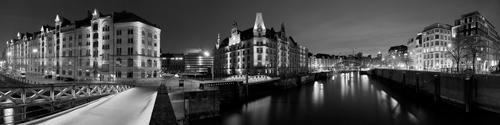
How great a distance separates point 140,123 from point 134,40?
2095 inches

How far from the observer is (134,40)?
5562 centimetres

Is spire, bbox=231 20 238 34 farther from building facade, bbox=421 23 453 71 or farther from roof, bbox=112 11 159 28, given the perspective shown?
building facade, bbox=421 23 453 71

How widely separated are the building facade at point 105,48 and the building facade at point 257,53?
36859mm

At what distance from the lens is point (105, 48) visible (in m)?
57.1

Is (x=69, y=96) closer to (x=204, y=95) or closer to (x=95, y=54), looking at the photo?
(x=204, y=95)

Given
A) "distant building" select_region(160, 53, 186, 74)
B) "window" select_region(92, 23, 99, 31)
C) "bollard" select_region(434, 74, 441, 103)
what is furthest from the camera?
"distant building" select_region(160, 53, 186, 74)

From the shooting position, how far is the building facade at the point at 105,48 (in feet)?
183

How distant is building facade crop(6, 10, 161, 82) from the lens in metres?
55.7

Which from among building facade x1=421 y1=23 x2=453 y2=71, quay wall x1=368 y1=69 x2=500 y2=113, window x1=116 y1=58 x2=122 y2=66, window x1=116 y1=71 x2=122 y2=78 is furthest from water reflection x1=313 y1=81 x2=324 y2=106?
building facade x1=421 y1=23 x2=453 y2=71

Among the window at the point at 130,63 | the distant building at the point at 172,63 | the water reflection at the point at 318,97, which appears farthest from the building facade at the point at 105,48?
the distant building at the point at 172,63

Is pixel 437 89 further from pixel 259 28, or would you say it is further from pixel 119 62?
pixel 119 62

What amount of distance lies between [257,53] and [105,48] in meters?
51.4

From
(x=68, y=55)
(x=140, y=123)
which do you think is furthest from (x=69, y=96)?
(x=68, y=55)

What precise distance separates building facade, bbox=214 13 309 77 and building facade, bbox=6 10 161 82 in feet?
121
